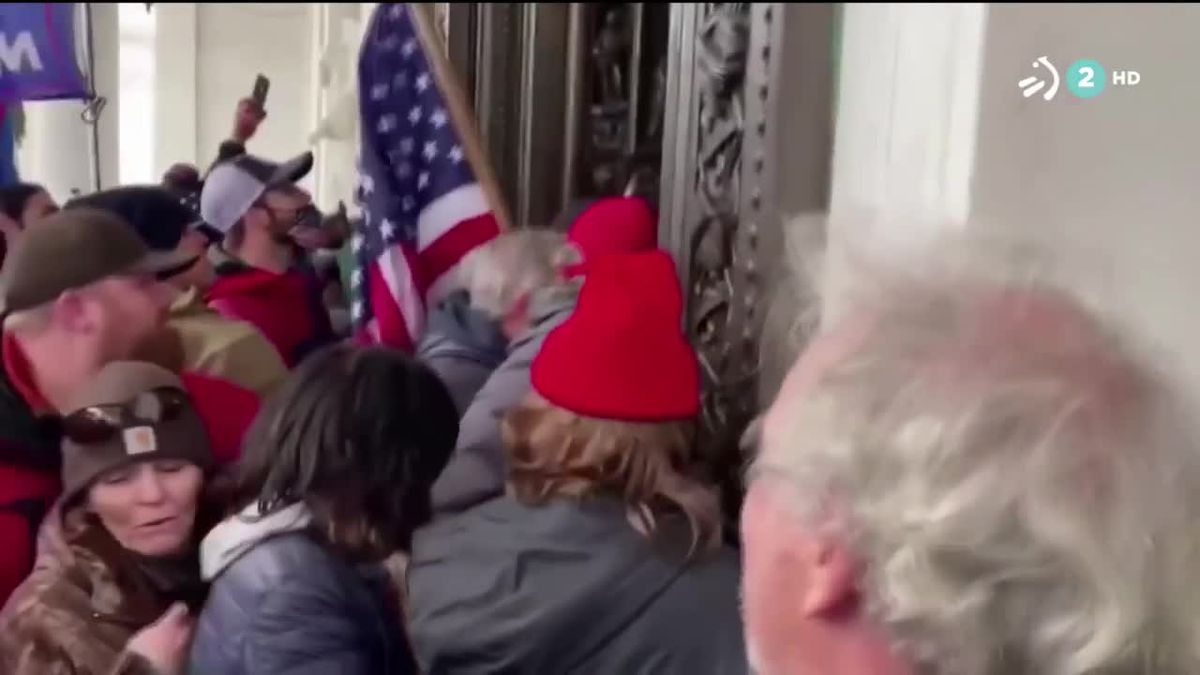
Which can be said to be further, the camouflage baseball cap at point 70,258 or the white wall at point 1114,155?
the camouflage baseball cap at point 70,258

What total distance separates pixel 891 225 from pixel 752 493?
0.48ft

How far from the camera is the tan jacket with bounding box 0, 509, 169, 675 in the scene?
31.0 inches

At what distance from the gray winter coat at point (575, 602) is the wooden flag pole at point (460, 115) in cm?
31

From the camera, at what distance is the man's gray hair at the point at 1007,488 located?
1.75ft

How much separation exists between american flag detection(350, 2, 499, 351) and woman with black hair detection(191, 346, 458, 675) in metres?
0.18

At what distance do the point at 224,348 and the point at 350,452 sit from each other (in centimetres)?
14

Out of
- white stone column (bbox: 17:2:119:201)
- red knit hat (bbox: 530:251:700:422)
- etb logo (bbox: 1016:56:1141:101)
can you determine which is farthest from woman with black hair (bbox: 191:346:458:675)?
etb logo (bbox: 1016:56:1141:101)

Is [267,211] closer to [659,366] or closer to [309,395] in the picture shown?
[309,395]

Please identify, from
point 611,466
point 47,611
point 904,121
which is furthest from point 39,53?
point 904,121

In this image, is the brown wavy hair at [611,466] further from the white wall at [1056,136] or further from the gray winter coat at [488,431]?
the white wall at [1056,136]

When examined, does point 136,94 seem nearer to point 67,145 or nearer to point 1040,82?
point 67,145

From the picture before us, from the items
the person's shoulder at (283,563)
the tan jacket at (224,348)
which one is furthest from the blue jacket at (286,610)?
the tan jacket at (224,348)

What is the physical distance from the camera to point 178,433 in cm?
82

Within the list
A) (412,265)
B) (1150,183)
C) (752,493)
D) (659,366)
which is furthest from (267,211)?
(1150,183)
